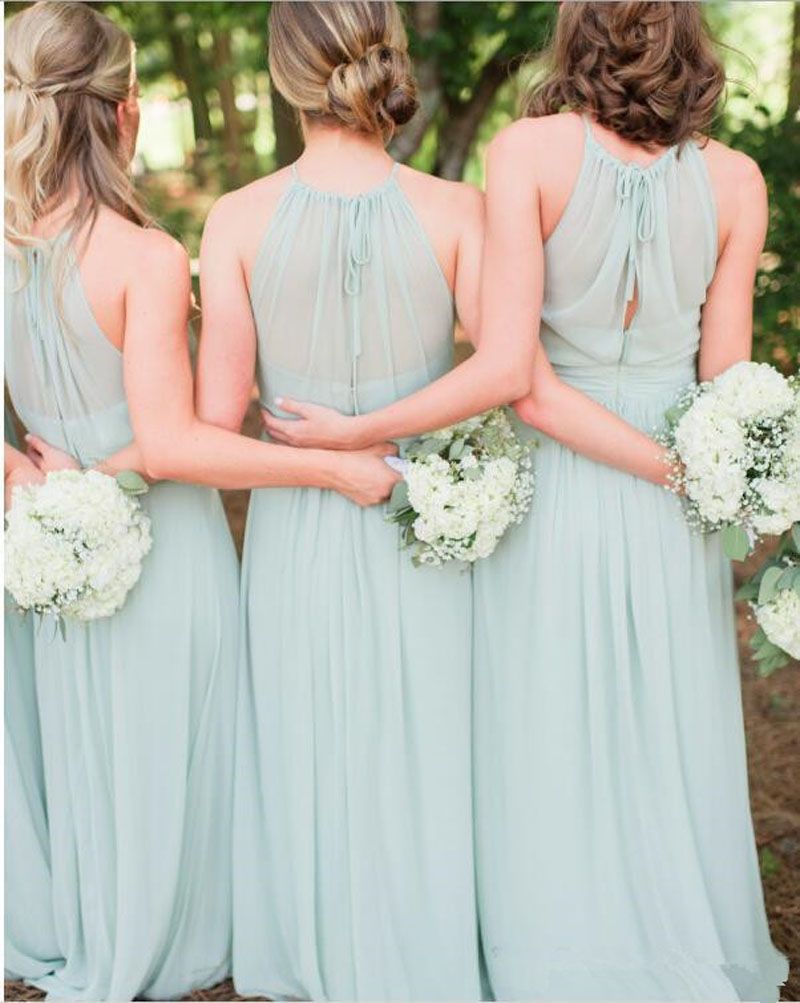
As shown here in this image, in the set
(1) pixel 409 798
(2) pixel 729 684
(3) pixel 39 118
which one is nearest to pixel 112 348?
(3) pixel 39 118

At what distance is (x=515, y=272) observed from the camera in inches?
121

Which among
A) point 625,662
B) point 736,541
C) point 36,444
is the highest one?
point 36,444

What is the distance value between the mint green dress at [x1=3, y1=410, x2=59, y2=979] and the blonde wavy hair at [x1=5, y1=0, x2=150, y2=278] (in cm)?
119

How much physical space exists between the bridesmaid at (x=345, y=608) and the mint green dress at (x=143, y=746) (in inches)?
4.3

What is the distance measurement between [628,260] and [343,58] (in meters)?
0.82

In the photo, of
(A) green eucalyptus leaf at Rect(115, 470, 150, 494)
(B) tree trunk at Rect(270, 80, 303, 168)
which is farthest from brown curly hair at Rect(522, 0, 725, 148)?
(B) tree trunk at Rect(270, 80, 303, 168)

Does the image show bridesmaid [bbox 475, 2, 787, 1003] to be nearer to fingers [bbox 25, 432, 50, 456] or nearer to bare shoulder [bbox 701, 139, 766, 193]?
bare shoulder [bbox 701, 139, 766, 193]

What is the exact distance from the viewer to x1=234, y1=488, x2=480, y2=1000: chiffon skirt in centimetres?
346

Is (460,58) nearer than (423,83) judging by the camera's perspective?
No

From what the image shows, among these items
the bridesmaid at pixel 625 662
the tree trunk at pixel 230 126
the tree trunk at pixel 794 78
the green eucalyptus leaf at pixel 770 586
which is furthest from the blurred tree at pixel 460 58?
the tree trunk at pixel 230 126

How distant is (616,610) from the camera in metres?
3.44

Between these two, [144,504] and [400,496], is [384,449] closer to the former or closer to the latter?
[400,496]

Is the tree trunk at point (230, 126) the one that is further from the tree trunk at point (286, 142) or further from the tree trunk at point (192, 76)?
the tree trunk at point (286, 142)

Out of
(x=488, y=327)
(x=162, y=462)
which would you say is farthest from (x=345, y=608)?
(x=488, y=327)
